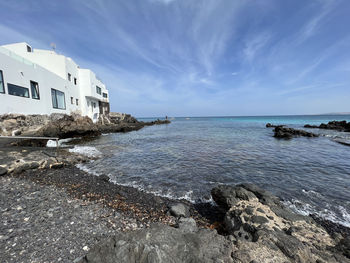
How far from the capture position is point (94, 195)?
5262 millimetres

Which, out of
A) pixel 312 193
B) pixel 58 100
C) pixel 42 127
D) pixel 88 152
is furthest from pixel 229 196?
pixel 58 100

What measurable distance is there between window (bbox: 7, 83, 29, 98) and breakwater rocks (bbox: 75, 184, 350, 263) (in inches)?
738

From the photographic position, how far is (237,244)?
2789mm

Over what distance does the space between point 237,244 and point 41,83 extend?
24079mm

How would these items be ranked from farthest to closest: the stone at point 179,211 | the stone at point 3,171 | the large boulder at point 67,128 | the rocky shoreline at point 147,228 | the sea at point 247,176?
the large boulder at point 67,128 → the stone at point 3,171 → the sea at point 247,176 → the stone at point 179,211 → the rocky shoreline at point 147,228

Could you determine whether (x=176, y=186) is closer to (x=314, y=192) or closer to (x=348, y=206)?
(x=314, y=192)

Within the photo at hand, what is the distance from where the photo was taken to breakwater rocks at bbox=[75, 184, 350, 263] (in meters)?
2.31

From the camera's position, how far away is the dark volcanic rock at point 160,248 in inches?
88.8

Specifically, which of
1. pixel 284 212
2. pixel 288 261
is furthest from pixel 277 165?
pixel 288 261

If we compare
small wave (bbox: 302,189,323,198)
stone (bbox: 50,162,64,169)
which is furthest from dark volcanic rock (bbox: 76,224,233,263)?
stone (bbox: 50,162,64,169)

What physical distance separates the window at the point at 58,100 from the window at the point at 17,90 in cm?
448

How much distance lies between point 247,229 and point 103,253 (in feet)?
10.1

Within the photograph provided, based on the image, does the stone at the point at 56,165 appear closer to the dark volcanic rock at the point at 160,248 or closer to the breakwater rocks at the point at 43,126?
the breakwater rocks at the point at 43,126

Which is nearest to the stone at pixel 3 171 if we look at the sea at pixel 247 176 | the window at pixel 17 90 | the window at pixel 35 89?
the sea at pixel 247 176
